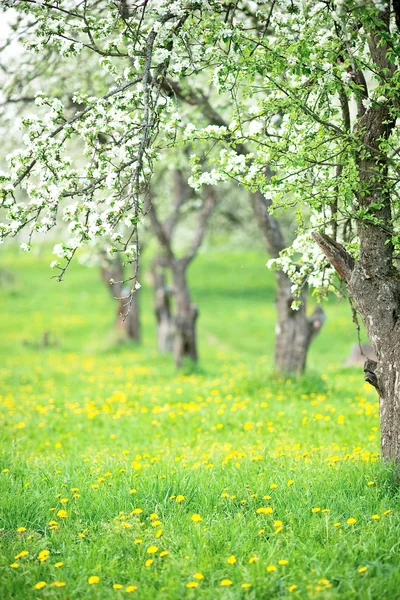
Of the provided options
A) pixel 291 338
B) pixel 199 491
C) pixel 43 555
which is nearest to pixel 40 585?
pixel 43 555

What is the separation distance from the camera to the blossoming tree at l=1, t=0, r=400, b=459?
5.47 meters

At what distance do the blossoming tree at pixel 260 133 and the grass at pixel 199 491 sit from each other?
1.25 m

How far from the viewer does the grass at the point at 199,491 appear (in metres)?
4.43

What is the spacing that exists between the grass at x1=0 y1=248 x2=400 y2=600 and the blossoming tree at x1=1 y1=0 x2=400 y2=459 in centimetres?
125

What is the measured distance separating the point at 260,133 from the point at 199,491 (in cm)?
358

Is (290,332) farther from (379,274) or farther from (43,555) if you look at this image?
(43,555)

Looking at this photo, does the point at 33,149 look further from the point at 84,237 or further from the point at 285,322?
the point at 285,322

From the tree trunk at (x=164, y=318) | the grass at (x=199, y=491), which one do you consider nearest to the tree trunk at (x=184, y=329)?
the grass at (x=199, y=491)

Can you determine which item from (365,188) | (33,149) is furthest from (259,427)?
(33,149)

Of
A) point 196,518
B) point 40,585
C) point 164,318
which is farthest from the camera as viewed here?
point 164,318

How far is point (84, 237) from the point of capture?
5445mm

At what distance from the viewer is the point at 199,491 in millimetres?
5926

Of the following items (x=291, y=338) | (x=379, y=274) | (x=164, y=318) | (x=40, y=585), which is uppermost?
(x=164, y=318)

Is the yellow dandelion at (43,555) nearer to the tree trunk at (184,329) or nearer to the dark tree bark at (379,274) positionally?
the dark tree bark at (379,274)
